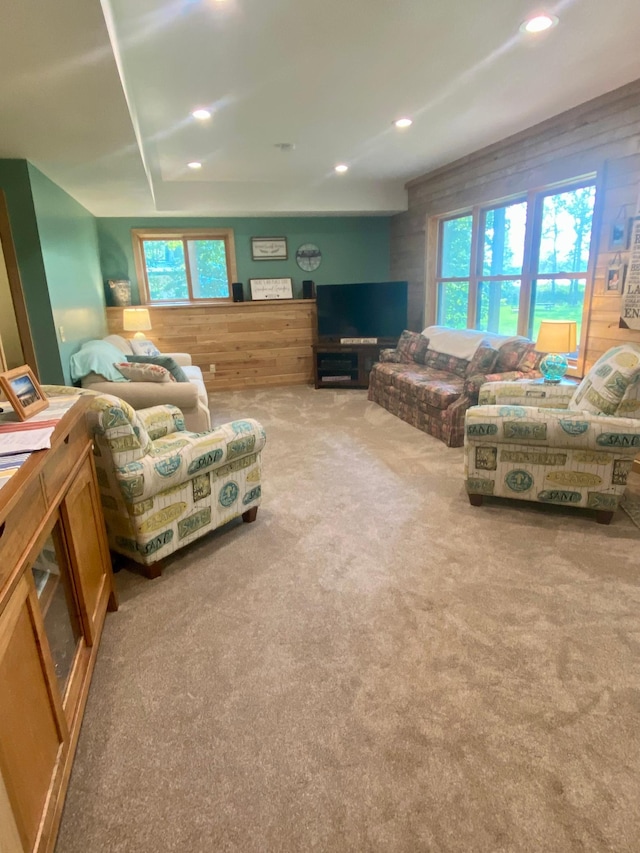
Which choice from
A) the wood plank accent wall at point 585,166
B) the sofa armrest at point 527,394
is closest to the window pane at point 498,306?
the wood plank accent wall at point 585,166

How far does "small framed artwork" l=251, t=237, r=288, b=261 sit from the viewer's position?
6645 millimetres

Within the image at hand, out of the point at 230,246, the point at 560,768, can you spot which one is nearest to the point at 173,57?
the point at 560,768

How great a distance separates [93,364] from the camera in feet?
12.4

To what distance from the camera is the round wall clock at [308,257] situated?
683cm

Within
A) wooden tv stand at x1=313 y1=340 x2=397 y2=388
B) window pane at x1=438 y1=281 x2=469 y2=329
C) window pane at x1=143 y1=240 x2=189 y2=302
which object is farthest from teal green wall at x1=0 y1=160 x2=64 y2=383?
window pane at x1=438 y1=281 x2=469 y2=329

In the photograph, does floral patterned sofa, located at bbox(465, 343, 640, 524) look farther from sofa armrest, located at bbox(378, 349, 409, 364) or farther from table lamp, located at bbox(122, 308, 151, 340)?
table lamp, located at bbox(122, 308, 151, 340)

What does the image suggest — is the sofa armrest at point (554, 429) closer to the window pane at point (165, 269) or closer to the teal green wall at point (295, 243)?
the teal green wall at point (295, 243)

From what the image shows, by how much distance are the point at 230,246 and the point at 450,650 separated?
5953 mm

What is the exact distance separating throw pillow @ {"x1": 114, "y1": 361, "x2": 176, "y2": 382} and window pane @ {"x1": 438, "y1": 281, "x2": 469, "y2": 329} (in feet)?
11.8

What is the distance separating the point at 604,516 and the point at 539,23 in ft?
8.28

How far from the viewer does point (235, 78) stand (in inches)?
114

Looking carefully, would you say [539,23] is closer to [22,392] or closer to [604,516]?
[604,516]

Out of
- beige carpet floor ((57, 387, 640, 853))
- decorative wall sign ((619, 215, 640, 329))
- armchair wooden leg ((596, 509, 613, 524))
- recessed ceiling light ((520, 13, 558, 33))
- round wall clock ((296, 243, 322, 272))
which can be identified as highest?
recessed ceiling light ((520, 13, 558, 33))

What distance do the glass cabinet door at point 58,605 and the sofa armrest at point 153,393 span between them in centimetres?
211
